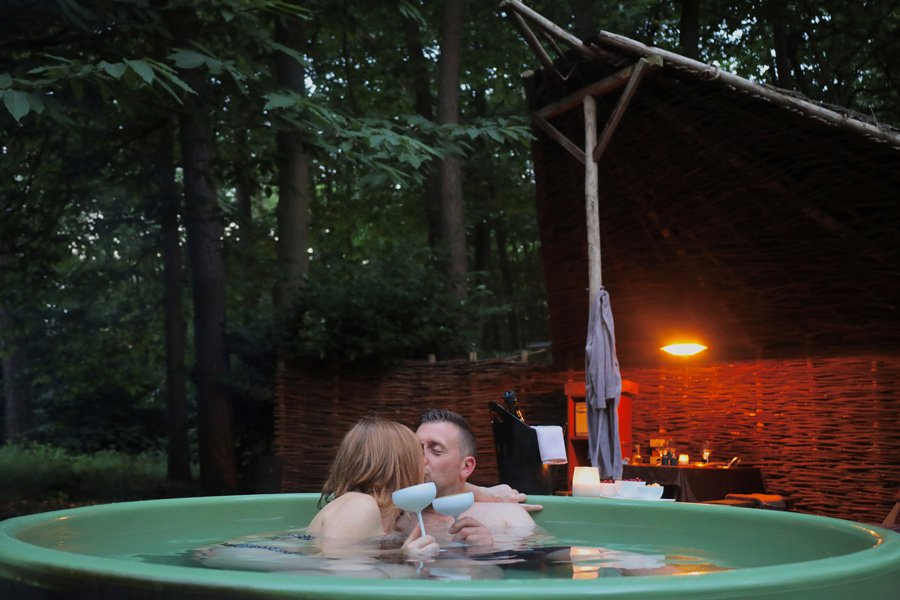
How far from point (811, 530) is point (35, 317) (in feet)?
44.9

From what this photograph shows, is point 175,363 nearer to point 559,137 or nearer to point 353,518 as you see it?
point 559,137

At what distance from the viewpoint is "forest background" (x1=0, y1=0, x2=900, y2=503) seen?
8117 mm

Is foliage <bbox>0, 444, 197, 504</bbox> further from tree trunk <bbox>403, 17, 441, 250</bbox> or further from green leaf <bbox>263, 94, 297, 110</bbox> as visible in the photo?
green leaf <bbox>263, 94, 297, 110</bbox>

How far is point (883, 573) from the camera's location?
73.6 inches

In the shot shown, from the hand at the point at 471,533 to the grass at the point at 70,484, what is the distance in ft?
27.2

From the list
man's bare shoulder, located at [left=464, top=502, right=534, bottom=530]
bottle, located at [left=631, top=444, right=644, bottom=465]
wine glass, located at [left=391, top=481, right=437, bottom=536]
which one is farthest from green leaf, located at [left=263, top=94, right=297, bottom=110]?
wine glass, located at [left=391, top=481, right=437, bottom=536]

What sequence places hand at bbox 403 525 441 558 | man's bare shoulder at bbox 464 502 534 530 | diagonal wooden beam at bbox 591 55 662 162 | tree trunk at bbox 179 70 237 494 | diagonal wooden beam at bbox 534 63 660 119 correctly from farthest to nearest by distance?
tree trunk at bbox 179 70 237 494
diagonal wooden beam at bbox 534 63 660 119
diagonal wooden beam at bbox 591 55 662 162
man's bare shoulder at bbox 464 502 534 530
hand at bbox 403 525 441 558

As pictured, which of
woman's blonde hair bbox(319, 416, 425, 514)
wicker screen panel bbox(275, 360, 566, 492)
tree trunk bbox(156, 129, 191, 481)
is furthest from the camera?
tree trunk bbox(156, 129, 191, 481)

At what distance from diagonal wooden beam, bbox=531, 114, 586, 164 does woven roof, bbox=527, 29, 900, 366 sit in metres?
0.16

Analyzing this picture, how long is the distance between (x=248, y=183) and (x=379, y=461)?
7.96m

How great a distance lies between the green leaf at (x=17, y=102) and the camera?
19.6ft

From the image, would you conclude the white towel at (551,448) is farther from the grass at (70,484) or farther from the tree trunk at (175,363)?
the tree trunk at (175,363)

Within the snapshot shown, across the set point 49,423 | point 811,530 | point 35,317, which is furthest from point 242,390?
point 811,530

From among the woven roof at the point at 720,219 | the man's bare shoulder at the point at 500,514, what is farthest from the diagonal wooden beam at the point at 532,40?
the man's bare shoulder at the point at 500,514
